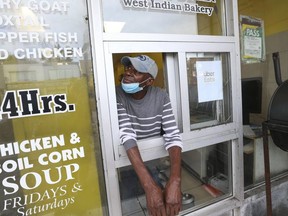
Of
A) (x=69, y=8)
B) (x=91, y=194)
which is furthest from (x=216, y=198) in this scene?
(x=69, y=8)

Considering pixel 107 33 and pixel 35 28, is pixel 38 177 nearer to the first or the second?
pixel 35 28

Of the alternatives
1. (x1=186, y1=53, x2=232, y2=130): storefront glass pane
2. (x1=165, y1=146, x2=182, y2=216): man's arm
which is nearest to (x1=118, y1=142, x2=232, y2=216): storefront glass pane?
(x1=186, y1=53, x2=232, y2=130): storefront glass pane

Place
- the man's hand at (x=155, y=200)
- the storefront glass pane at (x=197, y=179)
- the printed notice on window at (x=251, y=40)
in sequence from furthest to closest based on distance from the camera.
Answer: the printed notice on window at (x=251, y=40) < the storefront glass pane at (x=197, y=179) < the man's hand at (x=155, y=200)

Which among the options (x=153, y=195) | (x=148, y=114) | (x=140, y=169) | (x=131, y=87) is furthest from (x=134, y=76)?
A: (x=153, y=195)

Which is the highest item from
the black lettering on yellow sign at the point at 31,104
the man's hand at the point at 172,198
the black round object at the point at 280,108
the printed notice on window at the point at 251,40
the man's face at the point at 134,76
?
the printed notice on window at the point at 251,40

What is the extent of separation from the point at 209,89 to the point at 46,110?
1352 millimetres

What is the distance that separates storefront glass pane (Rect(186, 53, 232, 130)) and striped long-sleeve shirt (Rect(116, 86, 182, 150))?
38cm

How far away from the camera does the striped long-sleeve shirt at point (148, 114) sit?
1.56 m

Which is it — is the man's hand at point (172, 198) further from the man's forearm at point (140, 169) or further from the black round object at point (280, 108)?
the black round object at point (280, 108)

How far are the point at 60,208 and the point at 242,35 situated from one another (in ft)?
7.33

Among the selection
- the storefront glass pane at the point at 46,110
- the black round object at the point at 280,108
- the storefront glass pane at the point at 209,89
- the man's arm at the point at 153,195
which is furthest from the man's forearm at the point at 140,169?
the black round object at the point at 280,108

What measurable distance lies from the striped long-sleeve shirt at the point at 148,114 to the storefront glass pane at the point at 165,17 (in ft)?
1.56

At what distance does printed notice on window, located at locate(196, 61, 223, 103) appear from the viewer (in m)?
1.93

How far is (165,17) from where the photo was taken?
1.77 m
